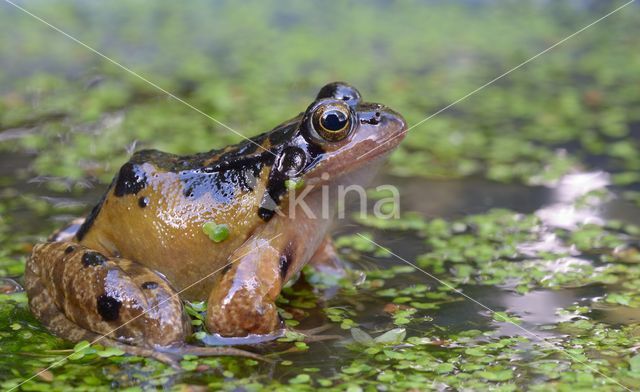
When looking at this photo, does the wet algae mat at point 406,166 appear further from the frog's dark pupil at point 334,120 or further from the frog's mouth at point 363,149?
the frog's dark pupil at point 334,120

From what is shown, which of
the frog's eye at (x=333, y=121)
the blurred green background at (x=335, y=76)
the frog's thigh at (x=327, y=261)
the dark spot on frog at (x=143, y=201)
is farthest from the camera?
the blurred green background at (x=335, y=76)

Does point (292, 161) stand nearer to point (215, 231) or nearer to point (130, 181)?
point (215, 231)

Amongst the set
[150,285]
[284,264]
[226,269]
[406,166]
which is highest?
[406,166]

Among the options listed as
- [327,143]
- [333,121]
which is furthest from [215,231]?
[333,121]

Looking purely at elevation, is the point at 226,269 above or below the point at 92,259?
above

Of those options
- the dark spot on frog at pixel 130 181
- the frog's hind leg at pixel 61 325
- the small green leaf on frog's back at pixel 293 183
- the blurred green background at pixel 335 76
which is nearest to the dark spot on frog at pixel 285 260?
the small green leaf on frog's back at pixel 293 183

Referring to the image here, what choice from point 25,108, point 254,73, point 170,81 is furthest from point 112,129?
point 254,73

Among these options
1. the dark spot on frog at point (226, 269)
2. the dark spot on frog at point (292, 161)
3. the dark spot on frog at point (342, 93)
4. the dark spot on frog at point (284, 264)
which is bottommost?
the dark spot on frog at point (226, 269)

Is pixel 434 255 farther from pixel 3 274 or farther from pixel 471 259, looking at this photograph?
pixel 3 274
